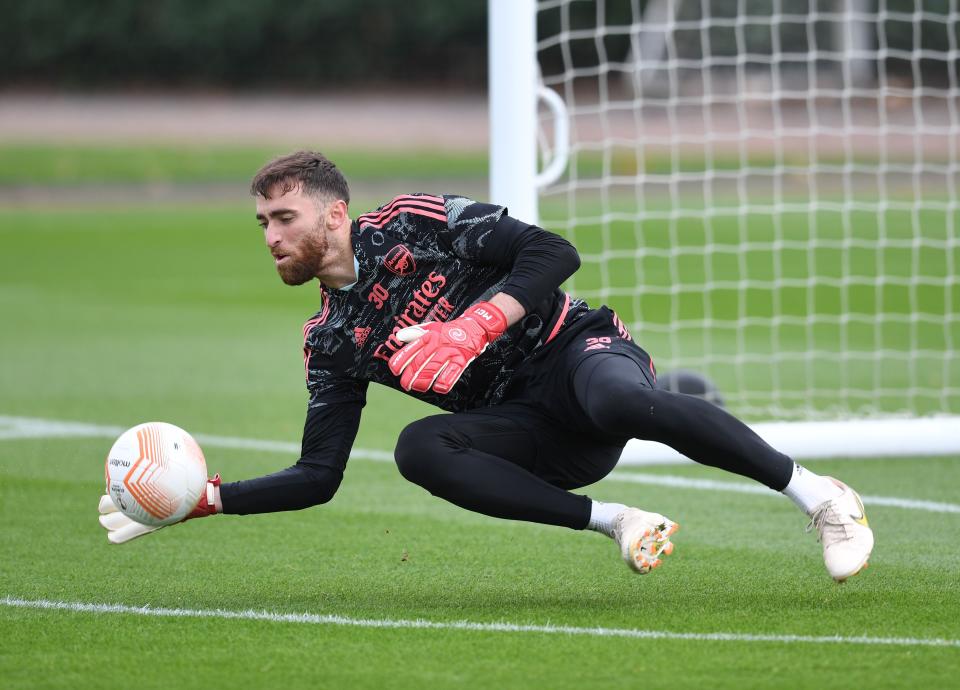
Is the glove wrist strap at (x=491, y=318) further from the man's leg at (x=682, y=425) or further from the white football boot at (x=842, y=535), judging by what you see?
the white football boot at (x=842, y=535)

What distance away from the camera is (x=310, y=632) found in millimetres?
4457

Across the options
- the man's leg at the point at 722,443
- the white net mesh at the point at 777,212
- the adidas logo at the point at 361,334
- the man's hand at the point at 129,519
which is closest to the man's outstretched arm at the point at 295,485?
the man's hand at the point at 129,519

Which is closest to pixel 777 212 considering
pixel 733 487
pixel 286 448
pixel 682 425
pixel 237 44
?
pixel 733 487

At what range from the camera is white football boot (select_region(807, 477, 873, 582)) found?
4.59m

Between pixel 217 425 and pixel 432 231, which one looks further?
pixel 217 425

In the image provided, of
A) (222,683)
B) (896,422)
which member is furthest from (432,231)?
(896,422)

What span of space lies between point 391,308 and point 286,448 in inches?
136

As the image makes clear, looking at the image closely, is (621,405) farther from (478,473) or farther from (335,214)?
(335,214)

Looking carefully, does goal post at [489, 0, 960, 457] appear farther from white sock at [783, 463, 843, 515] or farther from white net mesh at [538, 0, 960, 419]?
white sock at [783, 463, 843, 515]

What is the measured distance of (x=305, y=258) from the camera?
4.88m

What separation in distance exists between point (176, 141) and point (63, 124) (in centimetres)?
437

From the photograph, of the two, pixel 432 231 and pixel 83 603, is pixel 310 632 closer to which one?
pixel 83 603

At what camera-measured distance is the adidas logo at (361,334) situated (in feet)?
16.4

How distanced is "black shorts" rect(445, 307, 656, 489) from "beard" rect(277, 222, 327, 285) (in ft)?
2.23
